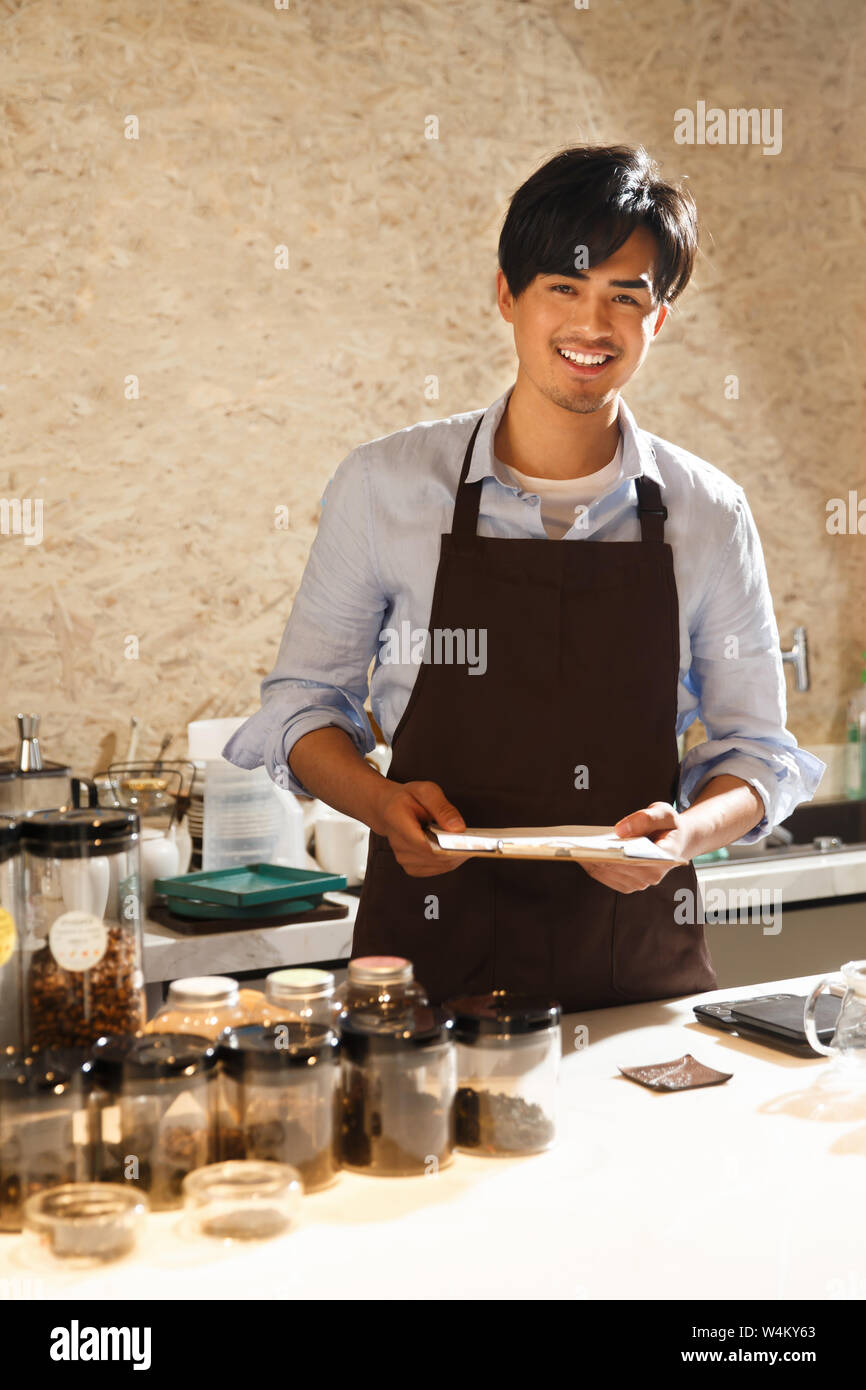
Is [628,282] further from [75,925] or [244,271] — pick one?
Answer: [244,271]

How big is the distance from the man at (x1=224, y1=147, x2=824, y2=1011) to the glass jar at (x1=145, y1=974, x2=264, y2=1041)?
494mm

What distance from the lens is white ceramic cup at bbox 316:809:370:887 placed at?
8.66 feet

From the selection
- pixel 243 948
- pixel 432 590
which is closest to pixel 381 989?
pixel 432 590

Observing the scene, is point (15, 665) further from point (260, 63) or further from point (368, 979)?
point (368, 979)

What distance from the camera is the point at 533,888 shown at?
1746 millimetres

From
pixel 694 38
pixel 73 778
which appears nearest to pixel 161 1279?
pixel 73 778

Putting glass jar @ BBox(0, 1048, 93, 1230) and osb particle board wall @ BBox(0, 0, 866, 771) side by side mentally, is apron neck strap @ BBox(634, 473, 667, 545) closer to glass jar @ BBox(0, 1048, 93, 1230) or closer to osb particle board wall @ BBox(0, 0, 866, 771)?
glass jar @ BBox(0, 1048, 93, 1230)

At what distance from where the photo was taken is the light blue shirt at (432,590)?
5.96 feet

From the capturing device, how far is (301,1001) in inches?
47.2

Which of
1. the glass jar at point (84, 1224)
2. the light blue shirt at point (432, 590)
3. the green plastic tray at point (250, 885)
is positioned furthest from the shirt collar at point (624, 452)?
the glass jar at point (84, 1224)

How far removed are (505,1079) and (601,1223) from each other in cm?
16

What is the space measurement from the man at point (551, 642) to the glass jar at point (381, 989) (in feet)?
1.56

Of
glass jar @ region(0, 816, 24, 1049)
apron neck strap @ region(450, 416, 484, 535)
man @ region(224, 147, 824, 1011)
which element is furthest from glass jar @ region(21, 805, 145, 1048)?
apron neck strap @ region(450, 416, 484, 535)

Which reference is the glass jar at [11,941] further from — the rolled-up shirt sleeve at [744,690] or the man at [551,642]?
the rolled-up shirt sleeve at [744,690]
